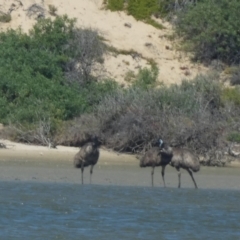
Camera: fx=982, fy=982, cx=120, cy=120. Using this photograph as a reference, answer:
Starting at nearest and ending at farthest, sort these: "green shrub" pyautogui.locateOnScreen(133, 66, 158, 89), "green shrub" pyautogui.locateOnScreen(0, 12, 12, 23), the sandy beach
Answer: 1. the sandy beach
2. "green shrub" pyautogui.locateOnScreen(133, 66, 158, 89)
3. "green shrub" pyautogui.locateOnScreen(0, 12, 12, 23)

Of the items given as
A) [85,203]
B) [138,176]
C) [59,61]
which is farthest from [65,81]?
[85,203]

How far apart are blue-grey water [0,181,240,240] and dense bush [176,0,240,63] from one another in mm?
15869

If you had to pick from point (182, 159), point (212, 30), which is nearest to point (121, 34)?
point (212, 30)

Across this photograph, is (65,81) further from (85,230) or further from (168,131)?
(85,230)

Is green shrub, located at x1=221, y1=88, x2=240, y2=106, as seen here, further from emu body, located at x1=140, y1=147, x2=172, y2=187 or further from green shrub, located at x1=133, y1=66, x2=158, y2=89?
emu body, located at x1=140, y1=147, x2=172, y2=187

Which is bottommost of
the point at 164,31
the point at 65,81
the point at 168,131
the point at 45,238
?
the point at 45,238

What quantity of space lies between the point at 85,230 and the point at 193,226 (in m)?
1.84

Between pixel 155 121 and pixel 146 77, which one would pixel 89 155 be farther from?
pixel 146 77

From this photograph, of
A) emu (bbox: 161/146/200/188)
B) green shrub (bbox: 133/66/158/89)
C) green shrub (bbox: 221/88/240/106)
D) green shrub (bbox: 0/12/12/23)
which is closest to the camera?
emu (bbox: 161/146/200/188)

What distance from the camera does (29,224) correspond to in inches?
584

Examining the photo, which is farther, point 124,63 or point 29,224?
point 124,63

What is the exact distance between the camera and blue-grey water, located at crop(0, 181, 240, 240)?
14.3 metres

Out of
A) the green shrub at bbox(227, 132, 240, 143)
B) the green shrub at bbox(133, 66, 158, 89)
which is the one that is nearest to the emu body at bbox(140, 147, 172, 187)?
the green shrub at bbox(227, 132, 240, 143)

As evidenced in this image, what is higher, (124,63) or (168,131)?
(124,63)
